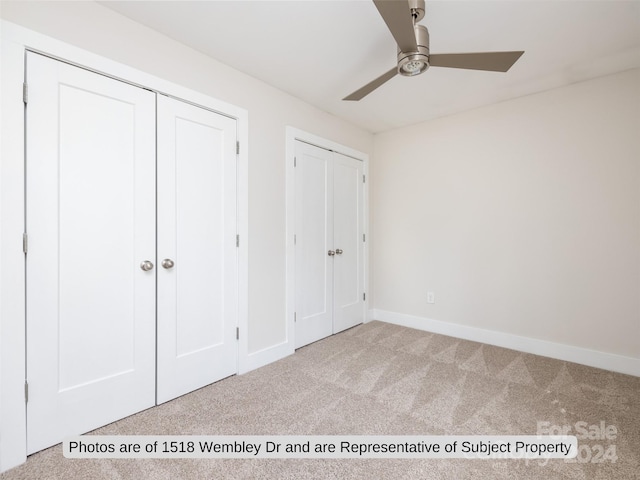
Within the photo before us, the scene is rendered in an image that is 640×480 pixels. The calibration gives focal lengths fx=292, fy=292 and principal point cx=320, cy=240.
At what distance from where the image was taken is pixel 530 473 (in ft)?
4.65

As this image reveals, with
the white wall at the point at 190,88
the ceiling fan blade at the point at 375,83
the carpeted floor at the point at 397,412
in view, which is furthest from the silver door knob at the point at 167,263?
the ceiling fan blade at the point at 375,83

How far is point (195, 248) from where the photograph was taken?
2.17 meters

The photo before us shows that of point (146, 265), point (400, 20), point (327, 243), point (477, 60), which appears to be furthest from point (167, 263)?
point (477, 60)

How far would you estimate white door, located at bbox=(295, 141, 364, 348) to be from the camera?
298 centimetres

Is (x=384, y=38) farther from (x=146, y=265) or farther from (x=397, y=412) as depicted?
(x=397, y=412)

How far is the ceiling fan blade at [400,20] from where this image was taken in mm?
1231

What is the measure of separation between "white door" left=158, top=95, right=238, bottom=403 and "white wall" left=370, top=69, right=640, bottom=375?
2.25 metres

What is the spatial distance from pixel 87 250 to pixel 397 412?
2151 mm

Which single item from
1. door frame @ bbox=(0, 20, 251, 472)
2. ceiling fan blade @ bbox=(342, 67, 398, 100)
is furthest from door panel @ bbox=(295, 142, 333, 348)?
door frame @ bbox=(0, 20, 251, 472)

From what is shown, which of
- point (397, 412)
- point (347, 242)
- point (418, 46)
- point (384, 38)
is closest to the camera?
point (418, 46)

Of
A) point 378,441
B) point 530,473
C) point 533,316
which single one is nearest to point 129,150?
point 378,441

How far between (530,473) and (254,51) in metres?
3.05

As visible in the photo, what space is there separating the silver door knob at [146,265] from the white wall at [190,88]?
1.80ft

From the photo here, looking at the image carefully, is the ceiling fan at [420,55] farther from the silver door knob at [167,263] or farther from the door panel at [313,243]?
the silver door knob at [167,263]
